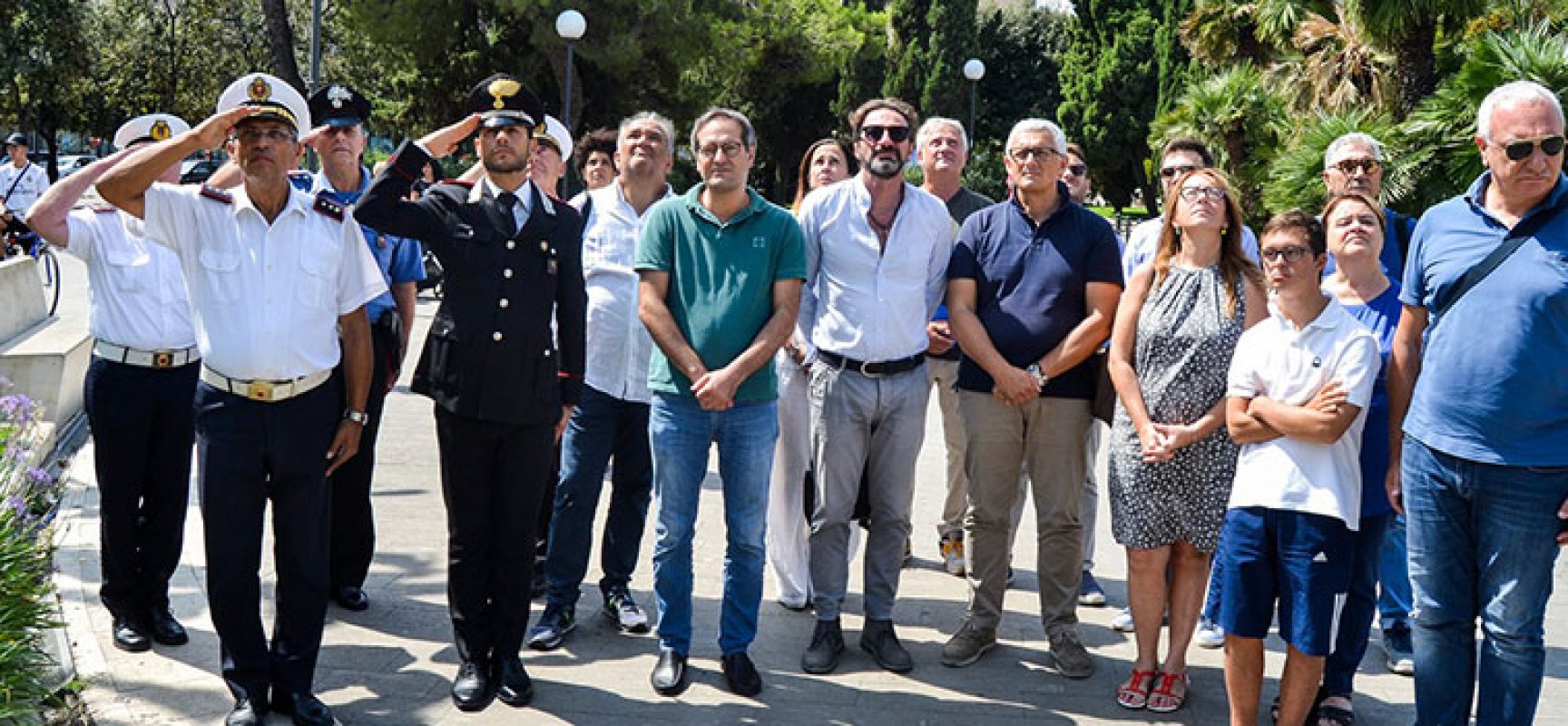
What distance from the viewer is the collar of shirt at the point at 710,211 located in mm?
4914

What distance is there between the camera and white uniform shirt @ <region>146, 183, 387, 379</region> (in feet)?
13.9

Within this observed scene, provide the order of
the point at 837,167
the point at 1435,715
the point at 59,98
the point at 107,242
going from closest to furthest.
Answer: the point at 1435,715 → the point at 107,242 → the point at 837,167 → the point at 59,98

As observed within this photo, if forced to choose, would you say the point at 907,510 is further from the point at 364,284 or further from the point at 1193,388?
the point at 364,284

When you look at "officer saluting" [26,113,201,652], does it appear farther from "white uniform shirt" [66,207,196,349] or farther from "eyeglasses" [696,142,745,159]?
"eyeglasses" [696,142,745,159]

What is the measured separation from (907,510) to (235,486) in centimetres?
258

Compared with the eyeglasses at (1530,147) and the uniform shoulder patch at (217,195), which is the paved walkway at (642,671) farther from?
the eyeglasses at (1530,147)

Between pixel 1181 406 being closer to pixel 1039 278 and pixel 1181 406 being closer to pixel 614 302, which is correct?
pixel 1039 278

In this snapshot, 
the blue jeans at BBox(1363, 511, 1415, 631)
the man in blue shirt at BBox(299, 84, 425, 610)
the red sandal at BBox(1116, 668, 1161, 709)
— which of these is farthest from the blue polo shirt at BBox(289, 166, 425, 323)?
the blue jeans at BBox(1363, 511, 1415, 631)

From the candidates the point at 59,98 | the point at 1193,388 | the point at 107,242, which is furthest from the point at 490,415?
the point at 59,98

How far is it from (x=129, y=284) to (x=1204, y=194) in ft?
13.5

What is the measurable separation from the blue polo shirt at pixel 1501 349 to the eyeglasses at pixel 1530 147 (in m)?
0.14

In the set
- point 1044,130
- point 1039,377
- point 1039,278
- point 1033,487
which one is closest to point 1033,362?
point 1039,377

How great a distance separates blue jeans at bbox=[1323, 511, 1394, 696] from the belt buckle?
3839 mm

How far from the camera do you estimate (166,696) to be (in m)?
4.66
